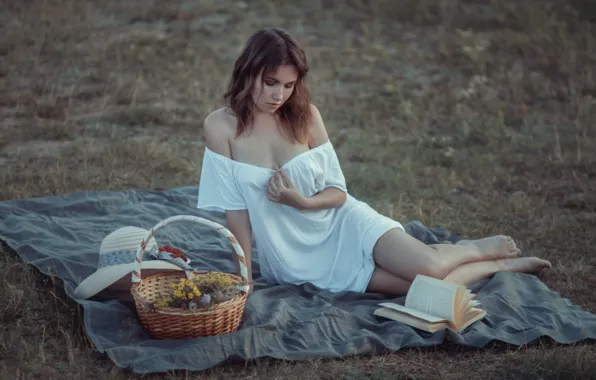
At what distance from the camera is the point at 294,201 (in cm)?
498

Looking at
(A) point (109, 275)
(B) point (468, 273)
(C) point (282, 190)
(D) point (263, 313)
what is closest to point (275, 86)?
(C) point (282, 190)

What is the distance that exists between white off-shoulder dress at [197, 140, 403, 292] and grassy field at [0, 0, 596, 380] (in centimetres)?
86

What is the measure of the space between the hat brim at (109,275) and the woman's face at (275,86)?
3.38 feet

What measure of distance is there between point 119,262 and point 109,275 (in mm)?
98

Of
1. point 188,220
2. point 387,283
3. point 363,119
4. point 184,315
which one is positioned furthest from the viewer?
point 363,119

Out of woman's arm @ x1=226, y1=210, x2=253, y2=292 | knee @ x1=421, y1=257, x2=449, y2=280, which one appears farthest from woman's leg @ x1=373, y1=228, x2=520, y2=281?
woman's arm @ x1=226, y1=210, x2=253, y2=292

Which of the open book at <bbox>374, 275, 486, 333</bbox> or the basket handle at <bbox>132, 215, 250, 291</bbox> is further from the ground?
the basket handle at <bbox>132, 215, 250, 291</bbox>

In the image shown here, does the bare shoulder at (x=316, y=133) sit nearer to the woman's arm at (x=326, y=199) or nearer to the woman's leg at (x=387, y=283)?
the woman's arm at (x=326, y=199)

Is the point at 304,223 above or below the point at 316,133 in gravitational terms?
below

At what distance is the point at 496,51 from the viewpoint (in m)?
10.8

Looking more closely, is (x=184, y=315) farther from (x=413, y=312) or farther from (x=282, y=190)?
(x=413, y=312)

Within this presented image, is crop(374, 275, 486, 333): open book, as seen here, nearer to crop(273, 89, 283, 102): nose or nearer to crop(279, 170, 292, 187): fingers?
crop(279, 170, 292, 187): fingers

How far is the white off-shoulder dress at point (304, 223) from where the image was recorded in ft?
16.4

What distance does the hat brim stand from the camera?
461cm
